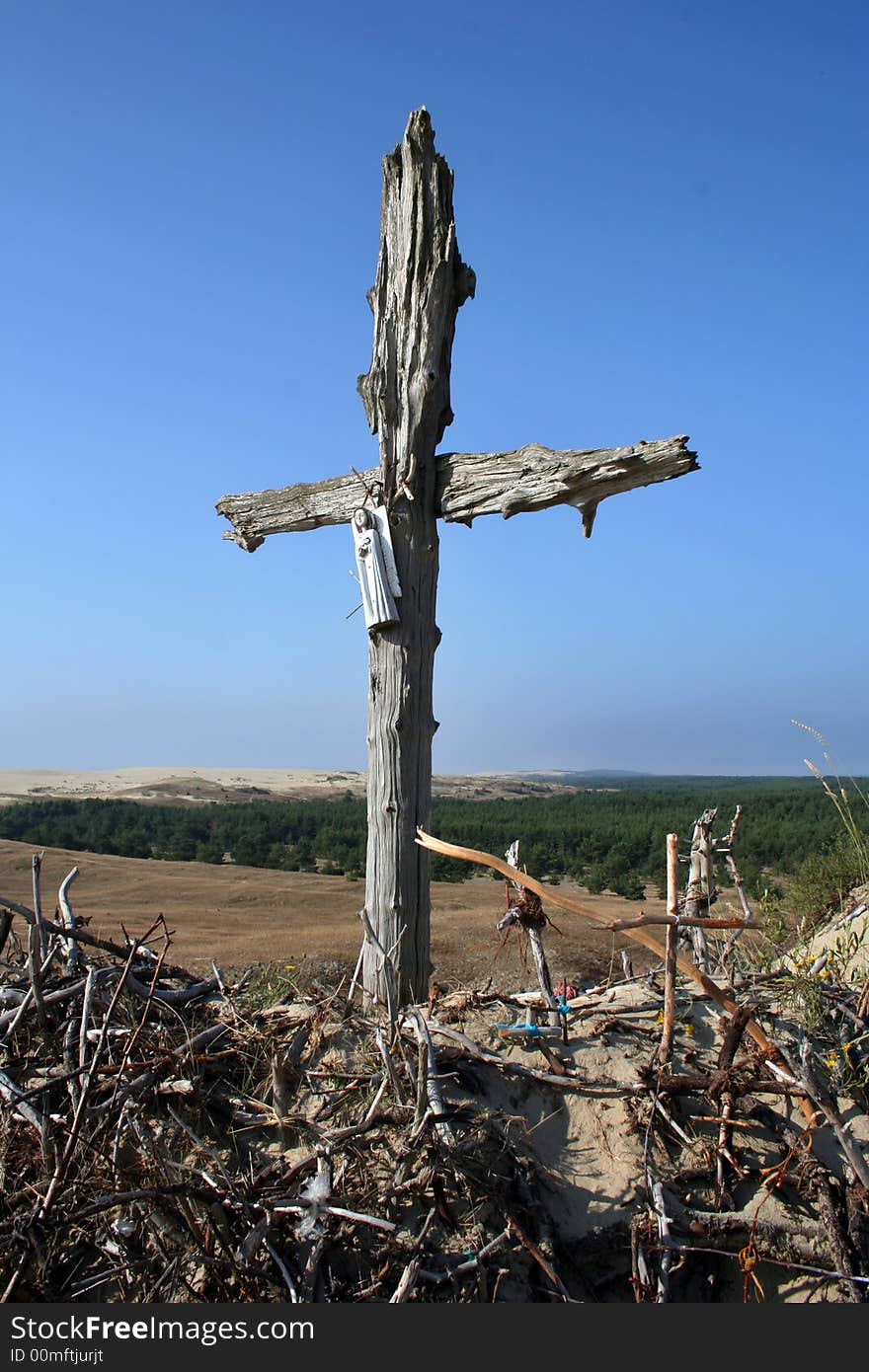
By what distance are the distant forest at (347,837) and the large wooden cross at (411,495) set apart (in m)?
13.1

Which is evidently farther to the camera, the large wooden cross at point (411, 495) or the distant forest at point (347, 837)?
the distant forest at point (347, 837)

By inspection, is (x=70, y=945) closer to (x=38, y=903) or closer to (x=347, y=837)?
(x=38, y=903)

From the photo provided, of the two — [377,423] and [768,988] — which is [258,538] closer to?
[377,423]

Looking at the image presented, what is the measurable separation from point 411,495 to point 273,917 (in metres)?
9.49

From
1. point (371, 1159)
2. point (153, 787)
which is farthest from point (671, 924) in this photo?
point (153, 787)

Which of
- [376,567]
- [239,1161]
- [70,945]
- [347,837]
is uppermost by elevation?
[376,567]

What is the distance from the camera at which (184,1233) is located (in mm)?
2469

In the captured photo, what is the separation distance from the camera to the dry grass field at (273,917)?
326 inches

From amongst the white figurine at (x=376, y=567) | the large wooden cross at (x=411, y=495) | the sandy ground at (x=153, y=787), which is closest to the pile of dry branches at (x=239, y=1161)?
the large wooden cross at (x=411, y=495)

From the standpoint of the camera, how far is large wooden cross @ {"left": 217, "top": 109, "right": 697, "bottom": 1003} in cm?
388

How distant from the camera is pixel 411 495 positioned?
409 centimetres

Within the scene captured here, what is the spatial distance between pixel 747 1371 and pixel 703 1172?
638mm

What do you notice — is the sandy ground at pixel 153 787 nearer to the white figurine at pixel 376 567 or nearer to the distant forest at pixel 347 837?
the distant forest at pixel 347 837

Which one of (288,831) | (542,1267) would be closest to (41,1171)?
(542,1267)
